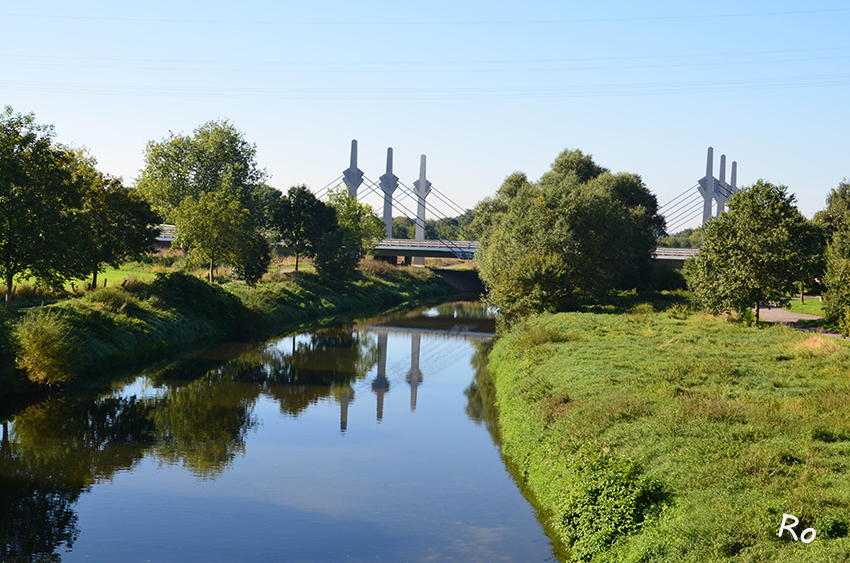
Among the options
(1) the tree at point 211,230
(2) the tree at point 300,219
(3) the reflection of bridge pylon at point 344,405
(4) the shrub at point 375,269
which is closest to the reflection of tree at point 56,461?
(3) the reflection of bridge pylon at point 344,405

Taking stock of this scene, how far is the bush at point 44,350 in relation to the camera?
997 inches

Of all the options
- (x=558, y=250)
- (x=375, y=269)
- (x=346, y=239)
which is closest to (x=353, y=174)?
(x=375, y=269)

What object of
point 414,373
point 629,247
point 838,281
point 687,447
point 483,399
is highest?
point 629,247

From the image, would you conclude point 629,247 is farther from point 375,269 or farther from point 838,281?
point 375,269

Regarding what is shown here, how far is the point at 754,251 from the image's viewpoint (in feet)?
127

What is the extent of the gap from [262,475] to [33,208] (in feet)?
60.2

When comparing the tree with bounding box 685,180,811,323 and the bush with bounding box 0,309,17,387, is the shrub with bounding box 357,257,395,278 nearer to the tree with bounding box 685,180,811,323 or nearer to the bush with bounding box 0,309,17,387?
the tree with bounding box 685,180,811,323

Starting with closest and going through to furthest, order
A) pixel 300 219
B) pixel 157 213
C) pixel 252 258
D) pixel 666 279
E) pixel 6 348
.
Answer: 1. pixel 6 348
2. pixel 252 258
3. pixel 157 213
4. pixel 666 279
5. pixel 300 219

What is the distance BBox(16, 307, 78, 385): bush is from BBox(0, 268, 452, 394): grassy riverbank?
0.03m

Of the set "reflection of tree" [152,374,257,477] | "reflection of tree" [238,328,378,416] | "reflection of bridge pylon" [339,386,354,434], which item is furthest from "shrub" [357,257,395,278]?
"reflection of tree" [152,374,257,477]

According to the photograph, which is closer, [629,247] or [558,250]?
[558,250]

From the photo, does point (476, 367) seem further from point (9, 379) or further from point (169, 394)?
point (9, 379)

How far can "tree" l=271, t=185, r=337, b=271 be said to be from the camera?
236ft

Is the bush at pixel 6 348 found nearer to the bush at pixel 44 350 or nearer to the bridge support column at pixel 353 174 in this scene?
the bush at pixel 44 350
